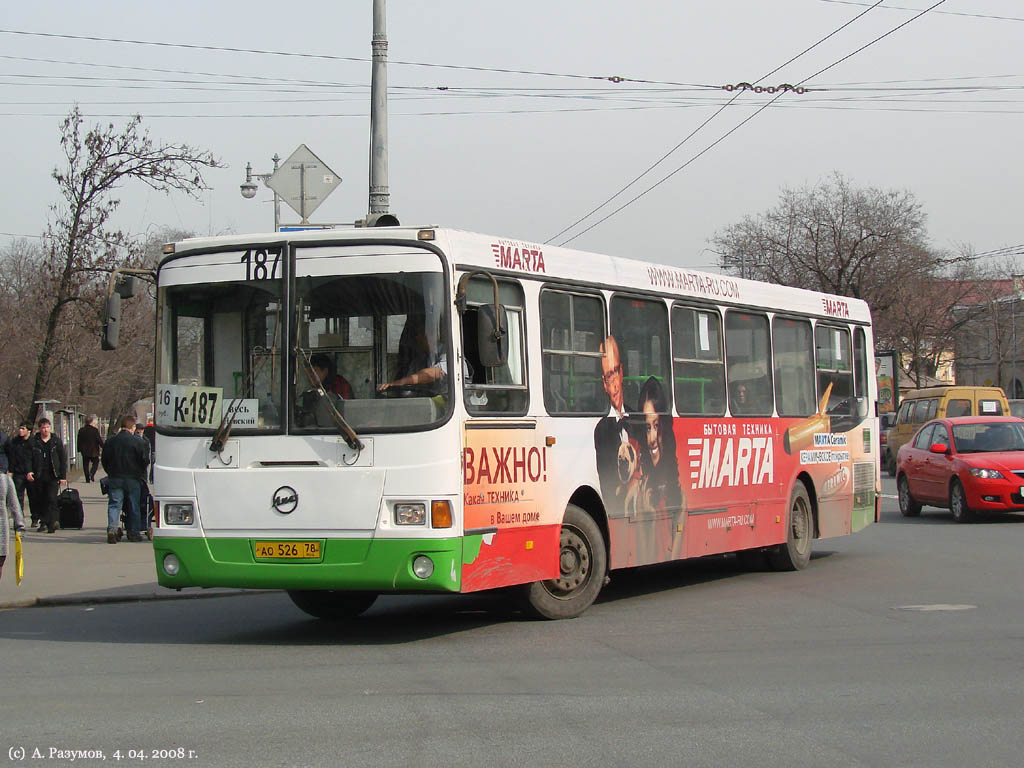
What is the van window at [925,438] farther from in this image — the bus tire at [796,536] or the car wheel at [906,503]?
the bus tire at [796,536]

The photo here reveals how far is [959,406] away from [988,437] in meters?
14.3

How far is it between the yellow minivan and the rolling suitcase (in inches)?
875

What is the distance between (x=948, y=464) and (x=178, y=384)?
1488 centimetres

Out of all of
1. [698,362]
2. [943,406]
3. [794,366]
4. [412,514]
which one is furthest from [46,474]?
→ [943,406]

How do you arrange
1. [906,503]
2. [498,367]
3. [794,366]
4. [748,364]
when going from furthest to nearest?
[906,503]
[794,366]
[748,364]
[498,367]


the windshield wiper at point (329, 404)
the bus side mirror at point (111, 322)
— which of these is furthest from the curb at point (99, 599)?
the windshield wiper at point (329, 404)

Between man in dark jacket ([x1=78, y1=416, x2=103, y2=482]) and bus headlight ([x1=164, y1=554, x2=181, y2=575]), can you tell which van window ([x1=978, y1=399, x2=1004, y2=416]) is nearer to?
man in dark jacket ([x1=78, y1=416, x2=103, y2=482])

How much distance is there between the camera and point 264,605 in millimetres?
12969

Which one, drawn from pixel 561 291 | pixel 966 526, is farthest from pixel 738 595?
pixel 966 526

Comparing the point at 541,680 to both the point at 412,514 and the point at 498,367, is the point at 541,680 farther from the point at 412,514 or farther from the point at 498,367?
the point at 498,367

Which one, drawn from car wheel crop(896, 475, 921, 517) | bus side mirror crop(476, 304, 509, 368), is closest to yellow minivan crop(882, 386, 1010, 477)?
car wheel crop(896, 475, 921, 517)

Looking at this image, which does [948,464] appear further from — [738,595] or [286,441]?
[286,441]

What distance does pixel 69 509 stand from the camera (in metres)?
22.0

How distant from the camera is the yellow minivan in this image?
3544 cm
